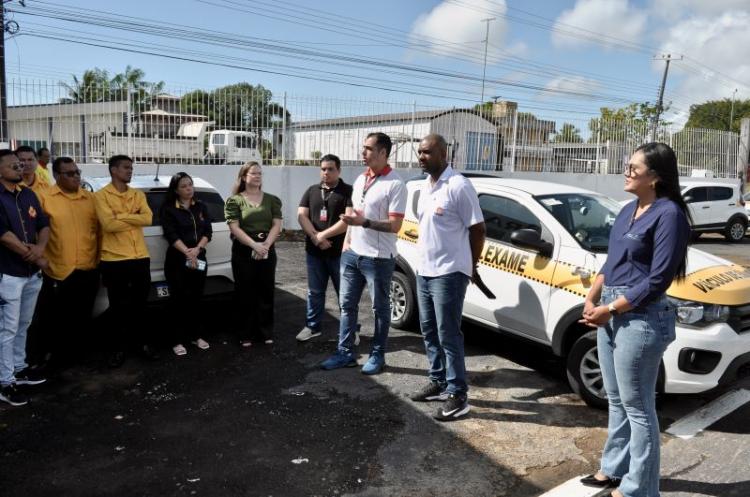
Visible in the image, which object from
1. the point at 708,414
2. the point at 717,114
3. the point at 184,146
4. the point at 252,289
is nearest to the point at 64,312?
the point at 252,289

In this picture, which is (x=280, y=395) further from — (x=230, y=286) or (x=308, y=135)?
(x=308, y=135)

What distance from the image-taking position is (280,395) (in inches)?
180

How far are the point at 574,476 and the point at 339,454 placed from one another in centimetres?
142

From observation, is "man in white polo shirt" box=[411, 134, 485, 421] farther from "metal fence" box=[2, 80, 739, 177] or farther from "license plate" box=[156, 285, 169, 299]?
"metal fence" box=[2, 80, 739, 177]

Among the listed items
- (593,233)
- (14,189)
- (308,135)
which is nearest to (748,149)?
(308,135)

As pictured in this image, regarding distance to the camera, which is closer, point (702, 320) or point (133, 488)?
point (133, 488)

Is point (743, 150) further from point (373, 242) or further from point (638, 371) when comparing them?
point (638, 371)

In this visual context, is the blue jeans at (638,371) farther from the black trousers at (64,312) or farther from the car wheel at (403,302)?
the black trousers at (64,312)

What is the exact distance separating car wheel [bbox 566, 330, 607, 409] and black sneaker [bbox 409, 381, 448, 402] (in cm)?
101

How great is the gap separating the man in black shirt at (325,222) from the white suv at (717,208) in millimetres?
13663

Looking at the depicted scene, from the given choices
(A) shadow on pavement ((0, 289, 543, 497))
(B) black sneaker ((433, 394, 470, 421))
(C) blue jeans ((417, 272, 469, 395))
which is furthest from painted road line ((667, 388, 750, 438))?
(C) blue jeans ((417, 272, 469, 395))

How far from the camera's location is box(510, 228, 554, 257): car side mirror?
470cm

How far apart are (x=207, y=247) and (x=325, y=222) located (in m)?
1.25

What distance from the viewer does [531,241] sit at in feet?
15.4
